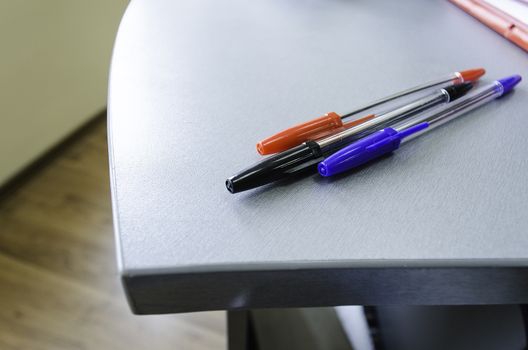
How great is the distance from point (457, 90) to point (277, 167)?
19cm

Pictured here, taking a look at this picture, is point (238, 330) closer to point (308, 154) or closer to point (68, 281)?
point (308, 154)

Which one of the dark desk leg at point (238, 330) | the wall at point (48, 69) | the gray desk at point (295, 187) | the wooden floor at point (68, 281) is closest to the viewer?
the gray desk at point (295, 187)

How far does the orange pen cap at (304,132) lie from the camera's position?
325 mm

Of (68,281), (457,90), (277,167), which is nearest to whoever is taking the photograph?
(277,167)

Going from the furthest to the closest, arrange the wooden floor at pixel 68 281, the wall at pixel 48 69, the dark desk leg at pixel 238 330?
the wall at pixel 48 69, the wooden floor at pixel 68 281, the dark desk leg at pixel 238 330

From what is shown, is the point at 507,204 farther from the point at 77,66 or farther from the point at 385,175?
the point at 77,66

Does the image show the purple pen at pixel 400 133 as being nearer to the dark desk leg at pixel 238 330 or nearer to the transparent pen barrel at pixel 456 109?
the transparent pen barrel at pixel 456 109

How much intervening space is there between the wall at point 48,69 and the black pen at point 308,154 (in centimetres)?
100

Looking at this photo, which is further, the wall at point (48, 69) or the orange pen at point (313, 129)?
the wall at point (48, 69)

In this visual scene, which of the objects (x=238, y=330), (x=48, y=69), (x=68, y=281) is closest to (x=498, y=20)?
(x=238, y=330)

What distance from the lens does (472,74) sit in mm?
427

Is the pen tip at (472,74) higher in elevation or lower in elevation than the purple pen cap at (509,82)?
lower

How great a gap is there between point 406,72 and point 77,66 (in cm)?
112

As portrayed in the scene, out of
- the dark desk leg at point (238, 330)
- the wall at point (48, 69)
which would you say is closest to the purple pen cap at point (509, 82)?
the dark desk leg at point (238, 330)
